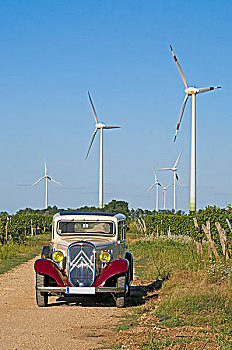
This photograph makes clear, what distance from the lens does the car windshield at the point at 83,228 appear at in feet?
42.5

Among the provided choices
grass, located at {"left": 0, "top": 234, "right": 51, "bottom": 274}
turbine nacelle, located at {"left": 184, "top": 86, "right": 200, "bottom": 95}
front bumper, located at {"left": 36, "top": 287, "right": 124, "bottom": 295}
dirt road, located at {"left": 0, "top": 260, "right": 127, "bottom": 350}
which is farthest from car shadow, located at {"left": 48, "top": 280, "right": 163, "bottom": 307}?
turbine nacelle, located at {"left": 184, "top": 86, "right": 200, "bottom": 95}

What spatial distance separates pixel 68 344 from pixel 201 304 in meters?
3.02

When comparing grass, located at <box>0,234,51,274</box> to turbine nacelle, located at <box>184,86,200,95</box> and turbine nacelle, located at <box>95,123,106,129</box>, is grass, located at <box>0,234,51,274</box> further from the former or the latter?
turbine nacelle, located at <box>95,123,106,129</box>

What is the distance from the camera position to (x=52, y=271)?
38.2 feet

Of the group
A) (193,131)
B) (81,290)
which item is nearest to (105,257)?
(81,290)

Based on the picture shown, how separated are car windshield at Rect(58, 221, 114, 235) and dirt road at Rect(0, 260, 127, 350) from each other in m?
1.60

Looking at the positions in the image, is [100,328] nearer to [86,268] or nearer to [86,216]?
[86,268]

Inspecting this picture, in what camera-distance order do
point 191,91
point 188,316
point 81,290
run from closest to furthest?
point 188,316 → point 81,290 → point 191,91

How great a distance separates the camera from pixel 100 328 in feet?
31.0

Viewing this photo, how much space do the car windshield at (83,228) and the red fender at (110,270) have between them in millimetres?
1381

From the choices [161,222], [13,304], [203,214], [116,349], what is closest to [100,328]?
[116,349]

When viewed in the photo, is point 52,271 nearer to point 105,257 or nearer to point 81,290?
point 81,290

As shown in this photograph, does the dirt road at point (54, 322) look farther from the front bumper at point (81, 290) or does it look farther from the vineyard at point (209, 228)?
the vineyard at point (209, 228)

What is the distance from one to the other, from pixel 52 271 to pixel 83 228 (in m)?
1.63
